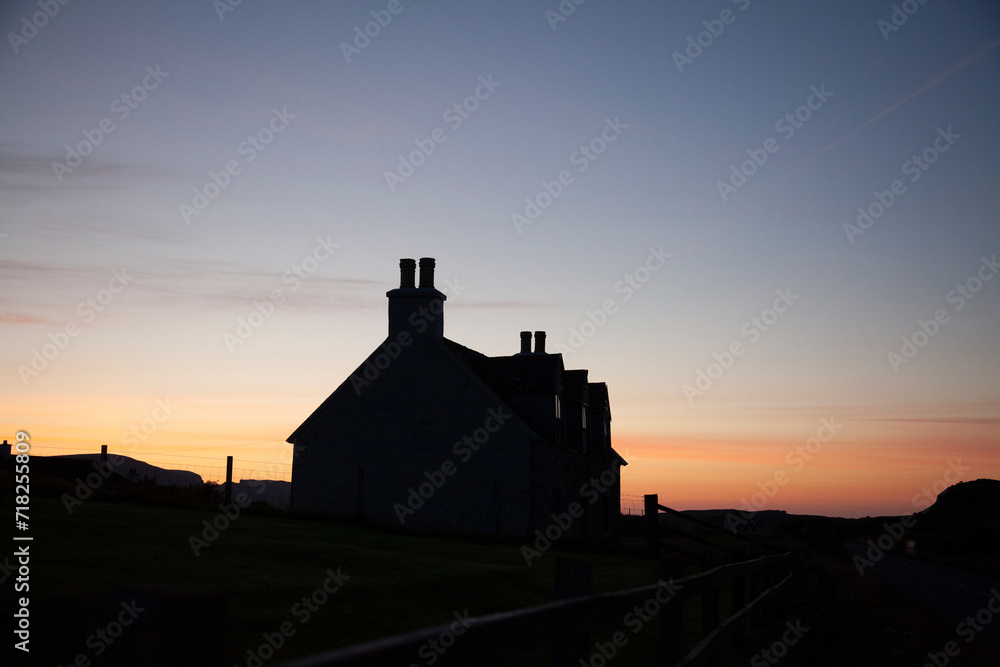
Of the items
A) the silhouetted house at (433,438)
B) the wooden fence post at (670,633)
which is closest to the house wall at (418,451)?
the silhouetted house at (433,438)

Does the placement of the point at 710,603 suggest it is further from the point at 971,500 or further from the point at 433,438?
the point at 971,500

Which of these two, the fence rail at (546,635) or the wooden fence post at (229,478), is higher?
the wooden fence post at (229,478)

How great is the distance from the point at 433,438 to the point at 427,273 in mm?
5798

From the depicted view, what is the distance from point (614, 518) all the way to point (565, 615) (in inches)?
1481

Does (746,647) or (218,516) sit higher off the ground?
(218,516)

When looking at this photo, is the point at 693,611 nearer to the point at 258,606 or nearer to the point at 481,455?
the point at 258,606

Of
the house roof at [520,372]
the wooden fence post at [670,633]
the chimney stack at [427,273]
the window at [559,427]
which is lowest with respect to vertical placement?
the wooden fence post at [670,633]

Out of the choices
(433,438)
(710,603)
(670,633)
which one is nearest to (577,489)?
(433,438)

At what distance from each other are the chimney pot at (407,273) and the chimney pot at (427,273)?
39 centimetres

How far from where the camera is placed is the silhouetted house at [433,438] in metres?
28.6

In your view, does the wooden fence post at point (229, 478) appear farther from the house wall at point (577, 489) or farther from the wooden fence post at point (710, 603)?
the wooden fence post at point (710, 603)

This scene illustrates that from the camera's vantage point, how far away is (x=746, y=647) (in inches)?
407

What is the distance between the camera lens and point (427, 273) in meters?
30.3

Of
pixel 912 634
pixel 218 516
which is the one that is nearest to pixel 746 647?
pixel 912 634
